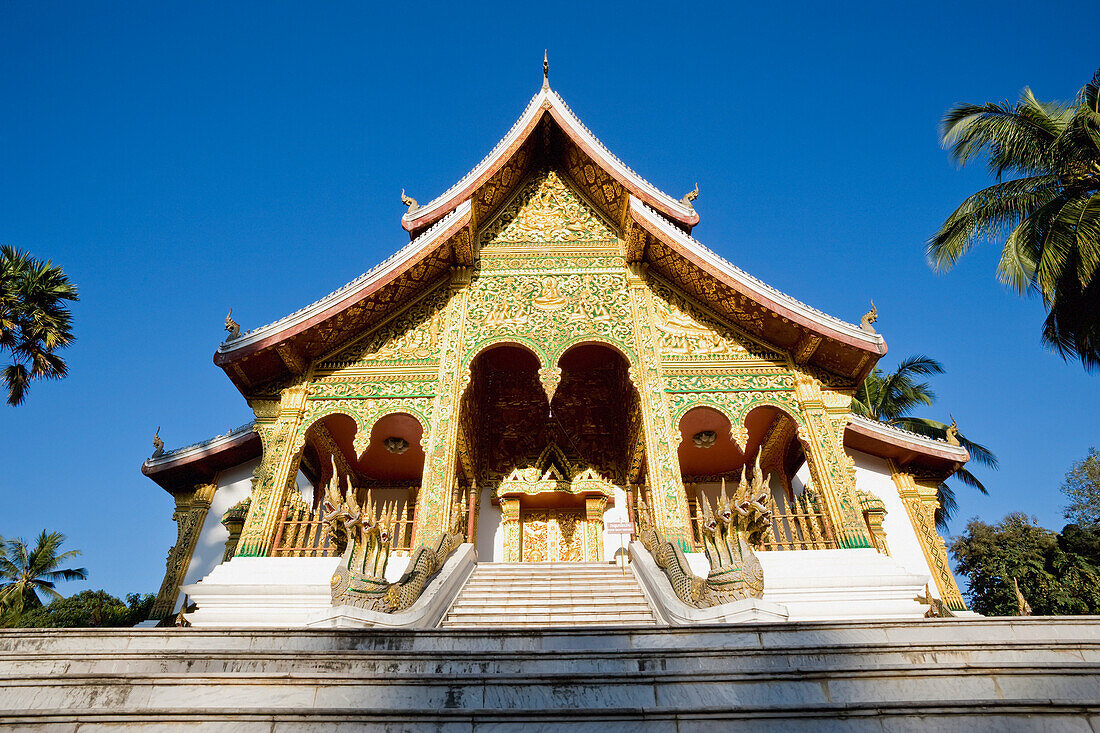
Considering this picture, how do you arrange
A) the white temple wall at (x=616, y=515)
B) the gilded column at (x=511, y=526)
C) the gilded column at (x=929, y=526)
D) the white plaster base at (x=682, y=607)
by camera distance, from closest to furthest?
the white plaster base at (x=682, y=607) → the gilded column at (x=929, y=526) → the white temple wall at (x=616, y=515) → the gilded column at (x=511, y=526)

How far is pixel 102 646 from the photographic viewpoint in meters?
3.53

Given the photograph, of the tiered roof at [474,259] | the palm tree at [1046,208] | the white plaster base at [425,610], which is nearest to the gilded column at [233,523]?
the tiered roof at [474,259]

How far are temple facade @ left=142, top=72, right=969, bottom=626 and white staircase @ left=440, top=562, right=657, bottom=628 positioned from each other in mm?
106

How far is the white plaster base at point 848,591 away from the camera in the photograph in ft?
21.7

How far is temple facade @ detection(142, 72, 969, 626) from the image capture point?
6906 millimetres

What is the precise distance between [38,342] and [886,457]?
1449cm

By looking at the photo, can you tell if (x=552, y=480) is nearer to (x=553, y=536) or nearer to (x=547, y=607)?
(x=553, y=536)

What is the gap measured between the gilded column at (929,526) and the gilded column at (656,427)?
396 cm

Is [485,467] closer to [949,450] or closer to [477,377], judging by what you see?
[477,377]

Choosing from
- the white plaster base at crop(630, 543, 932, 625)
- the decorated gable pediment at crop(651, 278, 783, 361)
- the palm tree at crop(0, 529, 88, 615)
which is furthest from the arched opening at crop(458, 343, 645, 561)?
the palm tree at crop(0, 529, 88, 615)

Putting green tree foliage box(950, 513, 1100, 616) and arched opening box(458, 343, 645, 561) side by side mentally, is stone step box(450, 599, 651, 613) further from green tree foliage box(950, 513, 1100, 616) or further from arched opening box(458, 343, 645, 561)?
green tree foliage box(950, 513, 1100, 616)

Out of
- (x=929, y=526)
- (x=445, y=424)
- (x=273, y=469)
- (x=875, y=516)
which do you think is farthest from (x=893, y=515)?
(x=273, y=469)

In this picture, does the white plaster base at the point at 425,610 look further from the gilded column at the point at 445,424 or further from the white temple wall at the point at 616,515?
the white temple wall at the point at 616,515

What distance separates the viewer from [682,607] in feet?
16.5
